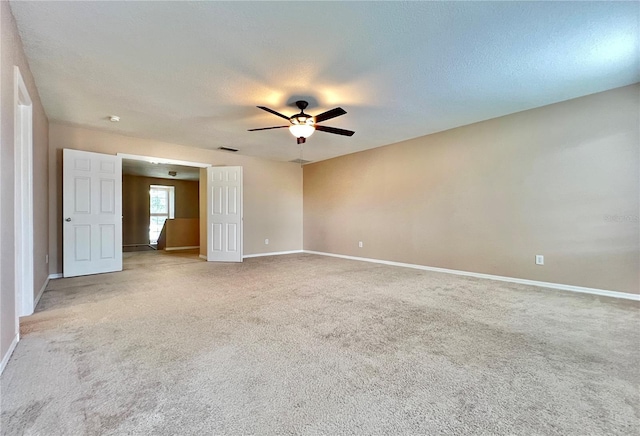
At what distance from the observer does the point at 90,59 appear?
269 cm

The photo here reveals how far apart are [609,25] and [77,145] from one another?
6.91m

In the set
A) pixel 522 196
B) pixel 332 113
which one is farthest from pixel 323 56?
pixel 522 196

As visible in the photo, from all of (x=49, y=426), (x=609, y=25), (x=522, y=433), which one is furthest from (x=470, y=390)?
(x=609, y=25)

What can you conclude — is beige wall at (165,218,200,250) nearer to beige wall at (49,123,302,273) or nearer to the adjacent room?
the adjacent room

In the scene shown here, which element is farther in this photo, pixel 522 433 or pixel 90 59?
pixel 90 59

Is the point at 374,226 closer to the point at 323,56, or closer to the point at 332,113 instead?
the point at 332,113

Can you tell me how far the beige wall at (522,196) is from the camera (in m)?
3.36

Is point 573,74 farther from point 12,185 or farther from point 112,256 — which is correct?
point 112,256

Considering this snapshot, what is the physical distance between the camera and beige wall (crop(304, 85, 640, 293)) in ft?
11.0

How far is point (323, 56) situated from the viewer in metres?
2.64

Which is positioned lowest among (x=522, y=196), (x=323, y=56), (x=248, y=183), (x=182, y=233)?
(x=182, y=233)

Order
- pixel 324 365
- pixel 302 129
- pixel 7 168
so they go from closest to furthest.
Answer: pixel 324 365
pixel 7 168
pixel 302 129

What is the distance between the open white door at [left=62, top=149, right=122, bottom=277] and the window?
5.73 metres

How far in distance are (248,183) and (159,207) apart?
18.5 feet
